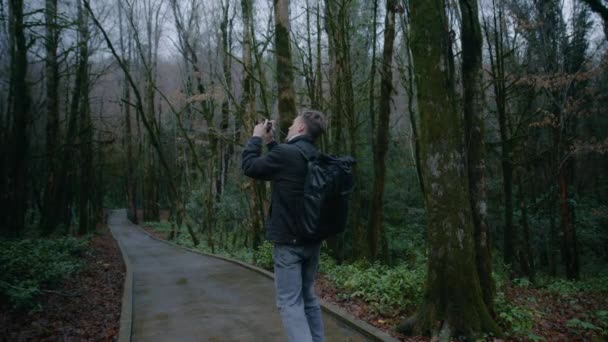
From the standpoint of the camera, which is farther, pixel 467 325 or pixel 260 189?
pixel 260 189

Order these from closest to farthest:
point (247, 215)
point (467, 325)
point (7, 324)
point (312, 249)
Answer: point (312, 249) → point (467, 325) → point (7, 324) → point (247, 215)

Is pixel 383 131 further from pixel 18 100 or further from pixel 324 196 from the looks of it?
pixel 18 100

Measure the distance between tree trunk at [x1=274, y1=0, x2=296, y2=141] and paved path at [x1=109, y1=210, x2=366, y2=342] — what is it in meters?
3.67

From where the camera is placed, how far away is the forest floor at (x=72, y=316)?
534cm

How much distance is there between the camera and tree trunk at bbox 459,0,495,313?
6.35m

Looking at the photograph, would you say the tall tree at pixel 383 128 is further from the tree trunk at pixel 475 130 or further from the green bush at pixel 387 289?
the green bush at pixel 387 289

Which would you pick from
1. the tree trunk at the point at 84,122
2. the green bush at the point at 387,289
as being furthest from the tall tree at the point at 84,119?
the green bush at the point at 387,289

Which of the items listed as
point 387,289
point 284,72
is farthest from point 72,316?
point 284,72

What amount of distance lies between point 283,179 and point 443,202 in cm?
229

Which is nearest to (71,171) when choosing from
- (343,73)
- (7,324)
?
(343,73)

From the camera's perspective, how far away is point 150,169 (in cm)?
3481

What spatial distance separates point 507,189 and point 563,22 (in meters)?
7.17

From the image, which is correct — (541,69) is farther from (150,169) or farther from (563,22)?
(150,169)

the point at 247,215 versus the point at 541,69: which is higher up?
the point at 541,69
